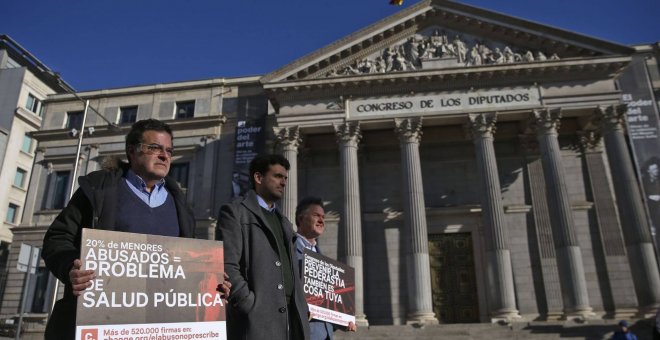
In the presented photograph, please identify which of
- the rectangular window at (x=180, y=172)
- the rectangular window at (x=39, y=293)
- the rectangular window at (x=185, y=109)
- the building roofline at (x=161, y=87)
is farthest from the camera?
the rectangular window at (x=185, y=109)

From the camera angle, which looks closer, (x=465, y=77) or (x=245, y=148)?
(x=465, y=77)

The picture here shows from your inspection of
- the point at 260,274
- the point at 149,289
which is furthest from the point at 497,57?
the point at 149,289

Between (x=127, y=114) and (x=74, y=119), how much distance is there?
434 cm

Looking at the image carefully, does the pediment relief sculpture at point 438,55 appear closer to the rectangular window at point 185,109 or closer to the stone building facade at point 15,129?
the rectangular window at point 185,109

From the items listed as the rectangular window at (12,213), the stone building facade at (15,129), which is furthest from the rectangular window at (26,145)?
the rectangular window at (12,213)

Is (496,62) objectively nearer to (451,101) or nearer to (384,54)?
(451,101)

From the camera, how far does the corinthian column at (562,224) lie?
21.0 metres

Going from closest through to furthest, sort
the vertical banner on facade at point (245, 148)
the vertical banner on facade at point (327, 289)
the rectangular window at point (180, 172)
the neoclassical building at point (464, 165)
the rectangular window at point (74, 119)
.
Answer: the vertical banner on facade at point (327, 289) < the neoclassical building at point (464, 165) < the vertical banner on facade at point (245, 148) < the rectangular window at point (180, 172) < the rectangular window at point (74, 119)

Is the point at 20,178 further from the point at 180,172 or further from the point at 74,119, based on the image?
the point at 180,172

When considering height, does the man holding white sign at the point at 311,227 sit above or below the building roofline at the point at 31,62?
below

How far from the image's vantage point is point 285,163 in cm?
526

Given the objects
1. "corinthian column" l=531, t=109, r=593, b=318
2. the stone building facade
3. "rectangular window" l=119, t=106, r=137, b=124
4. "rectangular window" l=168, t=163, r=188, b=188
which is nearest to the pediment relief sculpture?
"corinthian column" l=531, t=109, r=593, b=318

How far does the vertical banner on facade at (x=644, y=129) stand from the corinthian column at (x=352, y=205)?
1355 centimetres

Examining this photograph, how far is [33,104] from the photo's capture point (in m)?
43.9
